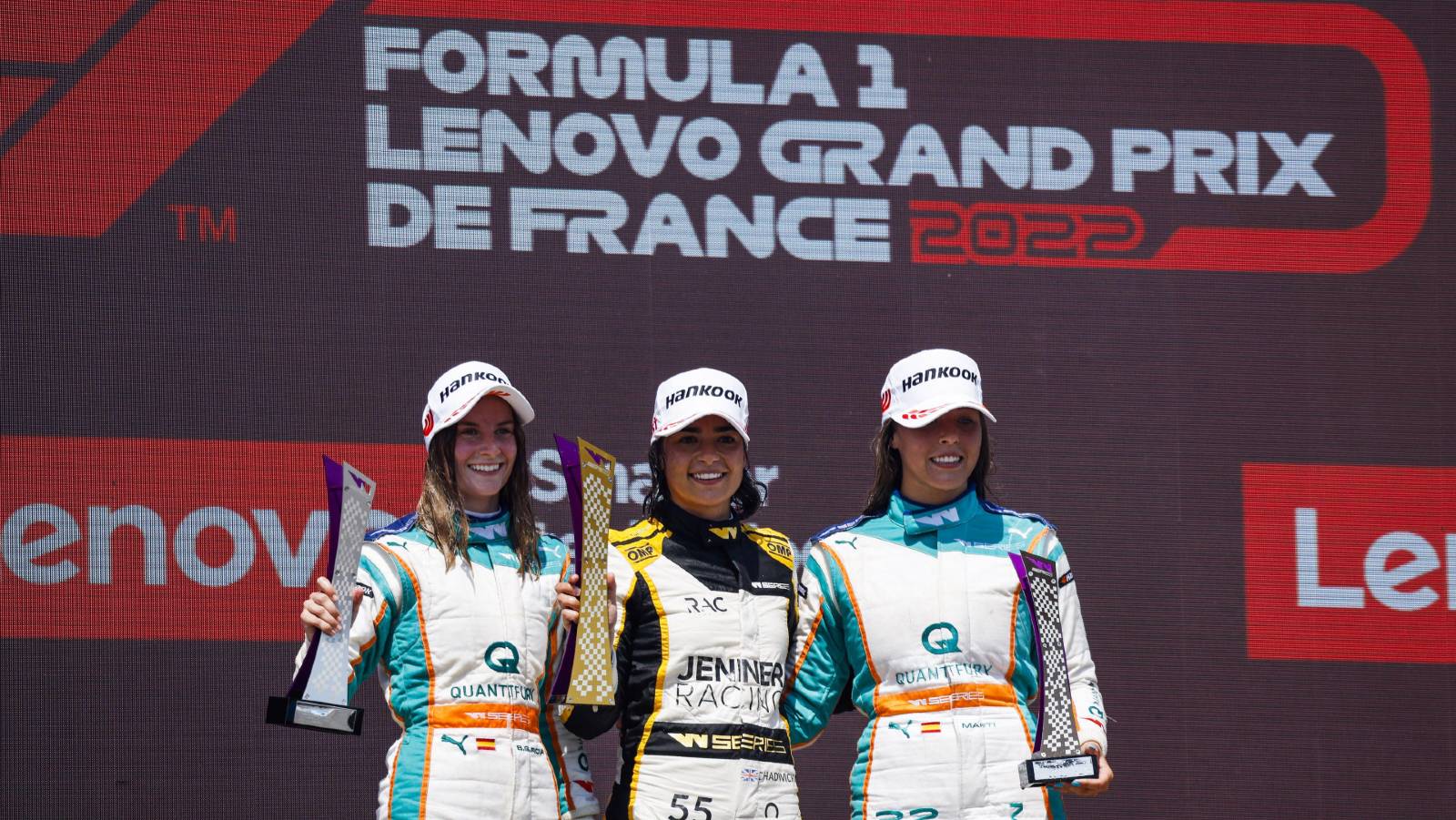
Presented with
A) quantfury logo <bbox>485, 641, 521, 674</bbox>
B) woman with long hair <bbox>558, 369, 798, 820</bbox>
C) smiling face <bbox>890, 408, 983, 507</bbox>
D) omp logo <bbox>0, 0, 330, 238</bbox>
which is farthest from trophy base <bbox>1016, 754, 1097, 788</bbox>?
omp logo <bbox>0, 0, 330, 238</bbox>

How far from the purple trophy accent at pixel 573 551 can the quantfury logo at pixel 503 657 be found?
7 centimetres

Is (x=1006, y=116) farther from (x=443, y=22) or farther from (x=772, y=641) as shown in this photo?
(x=772, y=641)

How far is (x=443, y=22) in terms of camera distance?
14.2ft

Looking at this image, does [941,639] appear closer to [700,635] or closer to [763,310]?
[700,635]

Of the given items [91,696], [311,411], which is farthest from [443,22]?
[91,696]

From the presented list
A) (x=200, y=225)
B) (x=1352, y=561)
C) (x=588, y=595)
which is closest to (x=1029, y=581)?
(x=588, y=595)

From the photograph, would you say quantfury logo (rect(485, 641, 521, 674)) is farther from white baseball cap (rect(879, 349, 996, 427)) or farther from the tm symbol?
the tm symbol

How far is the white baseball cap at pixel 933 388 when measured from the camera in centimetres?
316

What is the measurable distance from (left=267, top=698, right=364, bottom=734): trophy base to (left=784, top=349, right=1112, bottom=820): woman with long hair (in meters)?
0.78

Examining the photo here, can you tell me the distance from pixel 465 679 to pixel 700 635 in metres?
0.39

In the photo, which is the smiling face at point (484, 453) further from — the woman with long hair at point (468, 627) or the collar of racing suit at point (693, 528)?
the collar of racing suit at point (693, 528)

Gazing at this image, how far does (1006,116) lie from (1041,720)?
194 centimetres

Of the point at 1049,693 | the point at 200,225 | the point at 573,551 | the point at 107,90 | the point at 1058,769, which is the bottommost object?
the point at 1058,769

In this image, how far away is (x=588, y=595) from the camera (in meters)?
2.96
